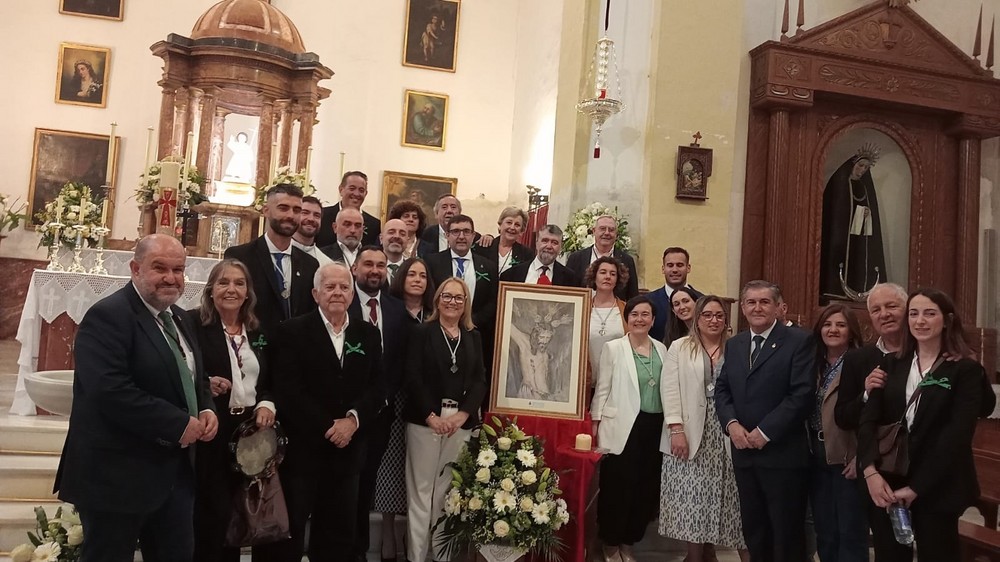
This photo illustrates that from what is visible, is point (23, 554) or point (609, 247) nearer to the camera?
point (23, 554)

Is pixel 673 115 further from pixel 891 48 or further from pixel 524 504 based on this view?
pixel 524 504

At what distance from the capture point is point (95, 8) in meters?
11.5

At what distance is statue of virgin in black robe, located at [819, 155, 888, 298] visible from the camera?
8508 mm

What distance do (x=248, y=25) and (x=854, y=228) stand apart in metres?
7.32

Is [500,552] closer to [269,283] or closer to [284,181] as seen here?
[269,283]

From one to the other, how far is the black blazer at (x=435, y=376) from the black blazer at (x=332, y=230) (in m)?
1.42

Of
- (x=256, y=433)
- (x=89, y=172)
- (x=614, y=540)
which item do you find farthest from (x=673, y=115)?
(x=89, y=172)

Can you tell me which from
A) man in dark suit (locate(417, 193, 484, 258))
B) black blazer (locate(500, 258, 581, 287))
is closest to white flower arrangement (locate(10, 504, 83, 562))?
man in dark suit (locate(417, 193, 484, 258))

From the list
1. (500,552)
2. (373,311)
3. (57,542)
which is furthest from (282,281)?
(500,552)

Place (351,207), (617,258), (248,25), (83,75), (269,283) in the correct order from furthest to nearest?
(83,75) < (248,25) < (617,258) < (351,207) < (269,283)

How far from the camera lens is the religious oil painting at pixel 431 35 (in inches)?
485

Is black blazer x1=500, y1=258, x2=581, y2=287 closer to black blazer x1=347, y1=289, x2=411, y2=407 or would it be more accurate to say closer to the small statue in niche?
black blazer x1=347, y1=289, x2=411, y2=407

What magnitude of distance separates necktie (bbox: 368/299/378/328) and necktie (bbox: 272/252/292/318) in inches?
15.9

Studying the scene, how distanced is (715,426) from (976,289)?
549cm
